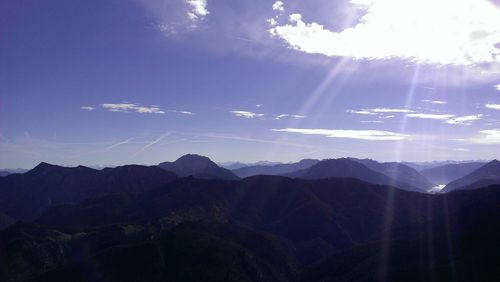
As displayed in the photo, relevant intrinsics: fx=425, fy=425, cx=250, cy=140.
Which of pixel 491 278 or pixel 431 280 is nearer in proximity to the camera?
pixel 491 278

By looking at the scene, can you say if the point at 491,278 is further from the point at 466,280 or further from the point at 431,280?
the point at 431,280

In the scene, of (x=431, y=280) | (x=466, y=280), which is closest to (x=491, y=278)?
(x=466, y=280)
